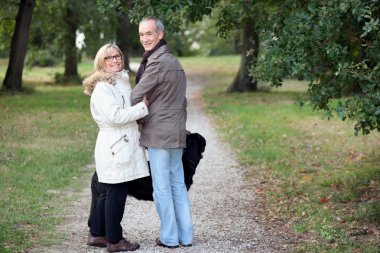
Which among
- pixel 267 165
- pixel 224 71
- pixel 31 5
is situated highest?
pixel 31 5

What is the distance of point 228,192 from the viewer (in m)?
10.1

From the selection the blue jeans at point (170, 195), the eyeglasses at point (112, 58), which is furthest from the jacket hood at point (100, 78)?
the blue jeans at point (170, 195)

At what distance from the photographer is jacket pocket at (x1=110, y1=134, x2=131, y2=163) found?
6391 millimetres

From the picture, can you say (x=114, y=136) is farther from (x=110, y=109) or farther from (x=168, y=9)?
(x=168, y=9)

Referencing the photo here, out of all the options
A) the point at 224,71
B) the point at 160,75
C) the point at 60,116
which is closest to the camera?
the point at 160,75

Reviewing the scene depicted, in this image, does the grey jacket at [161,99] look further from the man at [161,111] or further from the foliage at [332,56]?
the foliage at [332,56]

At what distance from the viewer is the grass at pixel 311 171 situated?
294 inches

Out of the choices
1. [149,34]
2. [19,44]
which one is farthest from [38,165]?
[19,44]

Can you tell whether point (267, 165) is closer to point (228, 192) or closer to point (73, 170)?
→ point (228, 192)

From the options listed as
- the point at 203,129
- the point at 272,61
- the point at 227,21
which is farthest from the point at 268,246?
the point at 203,129

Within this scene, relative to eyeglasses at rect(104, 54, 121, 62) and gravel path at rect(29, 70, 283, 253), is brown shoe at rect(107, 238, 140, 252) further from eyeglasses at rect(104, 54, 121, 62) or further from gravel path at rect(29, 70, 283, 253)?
eyeglasses at rect(104, 54, 121, 62)

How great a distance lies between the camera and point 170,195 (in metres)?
6.66

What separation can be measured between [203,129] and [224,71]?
29.3 meters

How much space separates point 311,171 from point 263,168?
33.8 inches
